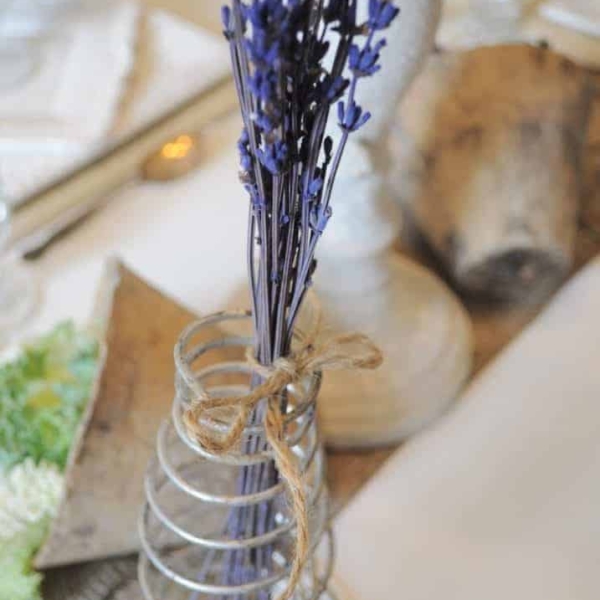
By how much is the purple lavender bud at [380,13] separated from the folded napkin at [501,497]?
314 millimetres

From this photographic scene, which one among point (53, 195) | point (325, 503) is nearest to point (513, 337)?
point (325, 503)

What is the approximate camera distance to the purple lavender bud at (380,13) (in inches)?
9.7

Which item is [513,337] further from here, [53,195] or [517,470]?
[53,195]

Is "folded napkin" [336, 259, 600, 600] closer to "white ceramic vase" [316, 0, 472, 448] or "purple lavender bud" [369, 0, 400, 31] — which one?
"white ceramic vase" [316, 0, 472, 448]

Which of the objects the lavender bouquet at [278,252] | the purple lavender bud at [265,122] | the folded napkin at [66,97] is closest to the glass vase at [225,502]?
the lavender bouquet at [278,252]

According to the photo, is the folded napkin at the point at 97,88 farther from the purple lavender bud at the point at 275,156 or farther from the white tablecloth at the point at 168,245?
the purple lavender bud at the point at 275,156

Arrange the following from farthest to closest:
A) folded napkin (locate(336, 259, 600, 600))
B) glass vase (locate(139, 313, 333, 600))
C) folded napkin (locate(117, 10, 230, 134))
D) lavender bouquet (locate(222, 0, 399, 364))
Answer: folded napkin (locate(117, 10, 230, 134)) < folded napkin (locate(336, 259, 600, 600)) < glass vase (locate(139, 313, 333, 600)) < lavender bouquet (locate(222, 0, 399, 364))

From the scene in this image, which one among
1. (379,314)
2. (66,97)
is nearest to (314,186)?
(379,314)

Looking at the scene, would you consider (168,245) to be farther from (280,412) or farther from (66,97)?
(280,412)

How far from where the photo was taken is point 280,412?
33cm

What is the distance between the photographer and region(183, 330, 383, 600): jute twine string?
30 centimetres

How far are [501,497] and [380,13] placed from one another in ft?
1.11

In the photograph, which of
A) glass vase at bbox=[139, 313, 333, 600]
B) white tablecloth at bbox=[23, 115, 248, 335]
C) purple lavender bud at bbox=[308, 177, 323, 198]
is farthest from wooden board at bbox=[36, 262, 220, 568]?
purple lavender bud at bbox=[308, 177, 323, 198]

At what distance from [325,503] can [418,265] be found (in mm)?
269
